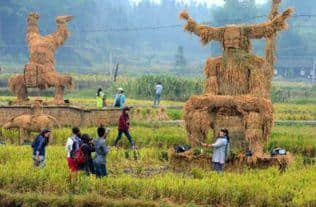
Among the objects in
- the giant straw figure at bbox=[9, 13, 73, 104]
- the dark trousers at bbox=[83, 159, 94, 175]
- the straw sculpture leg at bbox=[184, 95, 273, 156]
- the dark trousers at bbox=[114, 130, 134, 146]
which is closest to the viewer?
the dark trousers at bbox=[83, 159, 94, 175]

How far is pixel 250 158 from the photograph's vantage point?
10828mm

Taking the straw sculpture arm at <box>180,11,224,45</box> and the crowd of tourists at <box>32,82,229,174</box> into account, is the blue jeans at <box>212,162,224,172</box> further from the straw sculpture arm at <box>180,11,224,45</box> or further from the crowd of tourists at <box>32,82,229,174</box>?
the straw sculpture arm at <box>180,11,224,45</box>

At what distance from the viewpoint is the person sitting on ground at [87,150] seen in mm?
9820

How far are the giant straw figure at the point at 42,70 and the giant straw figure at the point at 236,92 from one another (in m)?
6.13

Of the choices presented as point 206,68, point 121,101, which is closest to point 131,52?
point 121,101

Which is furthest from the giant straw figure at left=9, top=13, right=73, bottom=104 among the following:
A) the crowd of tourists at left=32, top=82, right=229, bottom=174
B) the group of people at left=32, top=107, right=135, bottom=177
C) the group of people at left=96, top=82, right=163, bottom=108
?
the group of people at left=32, top=107, right=135, bottom=177

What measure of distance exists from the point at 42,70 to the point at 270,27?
768cm

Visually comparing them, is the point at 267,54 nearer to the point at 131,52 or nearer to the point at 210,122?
the point at 210,122

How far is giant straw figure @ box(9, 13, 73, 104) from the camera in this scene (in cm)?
1756

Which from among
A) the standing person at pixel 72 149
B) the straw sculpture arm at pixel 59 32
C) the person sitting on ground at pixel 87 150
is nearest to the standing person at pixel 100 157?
the person sitting on ground at pixel 87 150

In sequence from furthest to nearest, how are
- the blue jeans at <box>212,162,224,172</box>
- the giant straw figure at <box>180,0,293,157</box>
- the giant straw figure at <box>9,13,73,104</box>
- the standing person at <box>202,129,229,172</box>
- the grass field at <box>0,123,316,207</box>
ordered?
the giant straw figure at <box>9,13,73,104</box> < the giant straw figure at <box>180,0,293,157</box> < the blue jeans at <box>212,162,224,172</box> < the standing person at <box>202,129,229,172</box> < the grass field at <box>0,123,316,207</box>

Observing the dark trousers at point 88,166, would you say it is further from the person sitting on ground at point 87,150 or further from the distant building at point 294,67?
the distant building at point 294,67

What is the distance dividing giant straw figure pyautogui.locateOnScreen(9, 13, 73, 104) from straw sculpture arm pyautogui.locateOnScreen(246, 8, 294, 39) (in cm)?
715

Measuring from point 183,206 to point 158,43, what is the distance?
92582 millimetres
